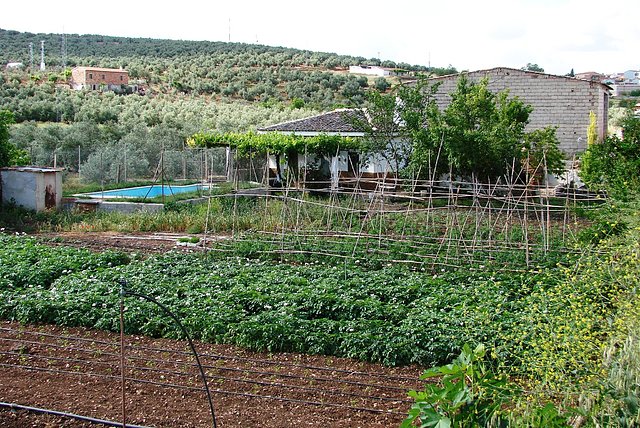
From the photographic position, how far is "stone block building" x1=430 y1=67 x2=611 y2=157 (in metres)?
24.8

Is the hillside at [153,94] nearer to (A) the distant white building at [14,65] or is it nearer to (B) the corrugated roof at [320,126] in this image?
(A) the distant white building at [14,65]

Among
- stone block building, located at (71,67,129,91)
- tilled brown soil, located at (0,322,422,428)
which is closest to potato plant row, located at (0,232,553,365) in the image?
tilled brown soil, located at (0,322,422,428)

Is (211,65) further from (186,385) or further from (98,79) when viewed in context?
(186,385)

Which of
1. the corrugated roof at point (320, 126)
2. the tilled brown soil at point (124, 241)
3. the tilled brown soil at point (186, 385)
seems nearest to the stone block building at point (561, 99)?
the corrugated roof at point (320, 126)

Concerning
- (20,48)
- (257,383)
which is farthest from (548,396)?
(20,48)

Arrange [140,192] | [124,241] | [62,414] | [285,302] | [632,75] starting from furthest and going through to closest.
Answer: [632,75]
[140,192]
[124,241]
[285,302]
[62,414]

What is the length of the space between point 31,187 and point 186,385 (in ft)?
41.4

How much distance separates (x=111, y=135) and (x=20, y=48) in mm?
31090

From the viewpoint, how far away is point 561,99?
2512 cm

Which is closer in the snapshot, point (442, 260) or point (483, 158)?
point (442, 260)

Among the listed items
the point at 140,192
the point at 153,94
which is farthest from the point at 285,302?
the point at 153,94

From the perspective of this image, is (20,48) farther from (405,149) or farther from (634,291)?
(634,291)

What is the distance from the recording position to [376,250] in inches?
501

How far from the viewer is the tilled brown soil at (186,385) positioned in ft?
21.7
